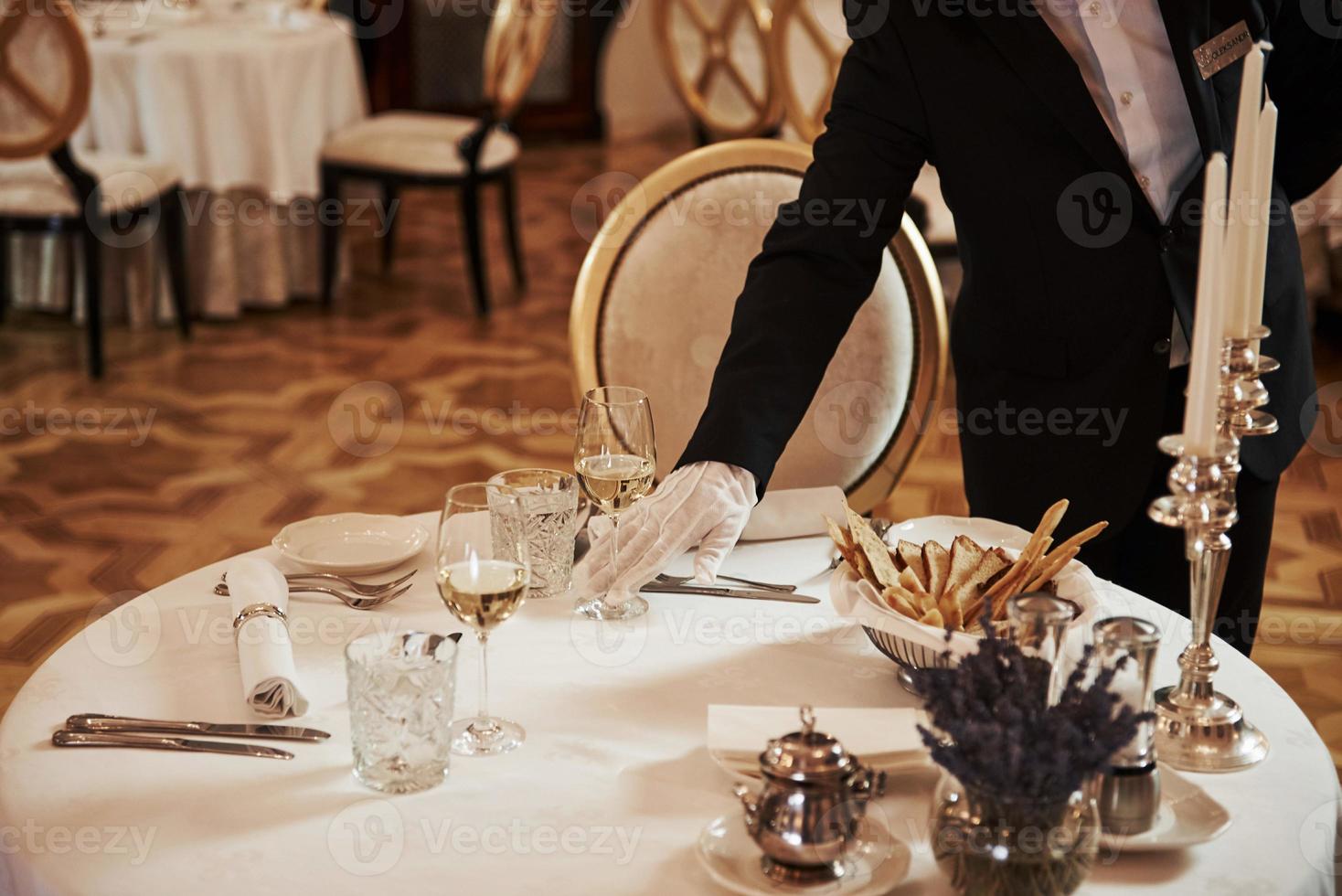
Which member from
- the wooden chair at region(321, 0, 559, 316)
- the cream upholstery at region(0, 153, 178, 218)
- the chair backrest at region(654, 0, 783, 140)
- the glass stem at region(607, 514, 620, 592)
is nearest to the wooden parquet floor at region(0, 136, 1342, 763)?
the wooden chair at region(321, 0, 559, 316)

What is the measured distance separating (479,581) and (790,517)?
0.48 metres

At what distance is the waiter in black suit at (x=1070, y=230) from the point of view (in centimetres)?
147

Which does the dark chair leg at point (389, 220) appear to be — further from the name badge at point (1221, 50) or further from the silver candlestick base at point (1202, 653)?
the silver candlestick base at point (1202, 653)

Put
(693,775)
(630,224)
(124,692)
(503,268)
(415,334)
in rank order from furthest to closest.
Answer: (503,268) < (415,334) < (630,224) < (124,692) < (693,775)

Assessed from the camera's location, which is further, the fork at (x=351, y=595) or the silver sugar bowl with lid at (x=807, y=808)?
the fork at (x=351, y=595)

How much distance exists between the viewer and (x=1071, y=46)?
151 centimetres

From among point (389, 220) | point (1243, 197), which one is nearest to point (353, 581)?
point (1243, 197)

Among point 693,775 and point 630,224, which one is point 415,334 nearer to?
point 630,224

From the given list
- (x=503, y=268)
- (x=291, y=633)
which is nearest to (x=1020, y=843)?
(x=291, y=633)

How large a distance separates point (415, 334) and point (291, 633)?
3575 millimetres

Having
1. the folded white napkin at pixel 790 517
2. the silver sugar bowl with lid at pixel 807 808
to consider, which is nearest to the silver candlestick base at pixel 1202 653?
the silver sugar bowl with lid at pixel 807 808

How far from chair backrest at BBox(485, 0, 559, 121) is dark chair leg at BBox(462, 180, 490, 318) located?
10.9 inches

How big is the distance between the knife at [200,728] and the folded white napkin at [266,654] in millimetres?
26

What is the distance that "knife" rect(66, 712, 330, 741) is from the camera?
1.00m
